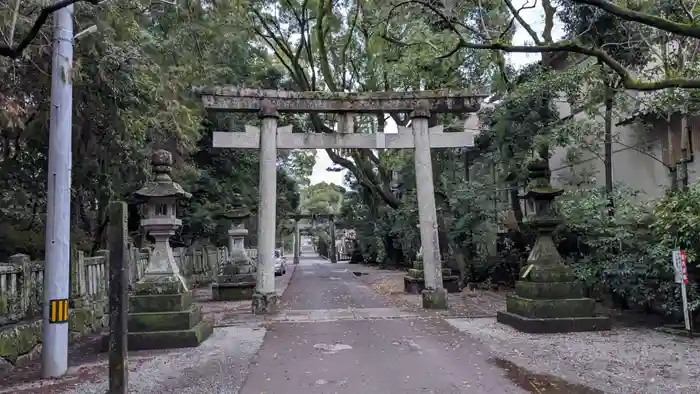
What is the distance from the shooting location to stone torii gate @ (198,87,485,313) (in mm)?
12391

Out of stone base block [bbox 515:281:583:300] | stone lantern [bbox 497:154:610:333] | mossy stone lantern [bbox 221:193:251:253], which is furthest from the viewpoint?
mossy stone lantern [bbox 221:193:251:253]

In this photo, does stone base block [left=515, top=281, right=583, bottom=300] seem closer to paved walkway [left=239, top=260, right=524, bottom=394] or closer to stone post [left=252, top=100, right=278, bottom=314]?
paved walkway [left=239, top=260, right=524, bottom=394]

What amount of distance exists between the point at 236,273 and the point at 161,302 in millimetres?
8329

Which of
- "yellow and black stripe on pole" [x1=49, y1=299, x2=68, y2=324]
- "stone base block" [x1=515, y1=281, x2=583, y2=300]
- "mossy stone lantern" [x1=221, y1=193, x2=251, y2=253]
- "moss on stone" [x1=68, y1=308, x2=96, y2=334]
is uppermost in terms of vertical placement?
"mossy stone lantern" [x1=221, y1=193, x2=251, y2=253]

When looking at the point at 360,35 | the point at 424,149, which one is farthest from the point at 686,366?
the point at 360,35

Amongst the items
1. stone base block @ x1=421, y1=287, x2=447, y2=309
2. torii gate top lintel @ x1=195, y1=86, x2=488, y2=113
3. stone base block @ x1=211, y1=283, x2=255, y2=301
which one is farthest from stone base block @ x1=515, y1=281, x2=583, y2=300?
stone base block @ x1=211, y1=283, x2=255, y2=301

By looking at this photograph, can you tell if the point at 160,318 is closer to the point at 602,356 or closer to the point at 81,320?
the point at 81,320

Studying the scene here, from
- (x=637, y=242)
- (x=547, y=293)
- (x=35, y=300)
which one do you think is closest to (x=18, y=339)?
(x=35, y=300)

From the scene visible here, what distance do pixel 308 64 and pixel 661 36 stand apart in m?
13.5

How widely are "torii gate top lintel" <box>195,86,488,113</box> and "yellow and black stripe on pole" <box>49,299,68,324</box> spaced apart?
256 inches

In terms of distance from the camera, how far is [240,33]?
16.5m

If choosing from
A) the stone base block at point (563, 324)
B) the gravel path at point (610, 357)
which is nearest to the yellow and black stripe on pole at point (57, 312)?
the gravel path at point (610, 357)

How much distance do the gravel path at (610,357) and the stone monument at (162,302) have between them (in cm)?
473

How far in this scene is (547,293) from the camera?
934 cm
